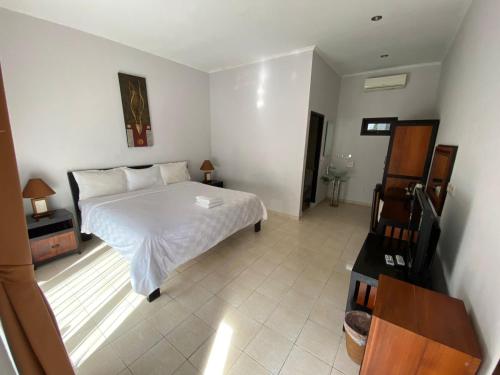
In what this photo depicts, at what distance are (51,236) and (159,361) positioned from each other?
6.19 feet

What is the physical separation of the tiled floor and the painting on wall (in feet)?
5.43

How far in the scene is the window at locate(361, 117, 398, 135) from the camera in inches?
154

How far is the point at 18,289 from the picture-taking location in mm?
661

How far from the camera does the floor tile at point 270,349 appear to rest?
1.36 m

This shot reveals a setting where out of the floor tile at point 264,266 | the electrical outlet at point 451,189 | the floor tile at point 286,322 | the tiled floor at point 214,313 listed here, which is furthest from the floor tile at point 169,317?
the electrical outlet at point 451,189

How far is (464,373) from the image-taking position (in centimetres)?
78

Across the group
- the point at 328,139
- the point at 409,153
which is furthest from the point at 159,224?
the point at 328,139

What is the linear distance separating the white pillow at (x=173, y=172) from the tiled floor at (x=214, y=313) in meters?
1.33

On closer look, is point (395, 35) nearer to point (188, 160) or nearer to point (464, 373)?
point (464, 373)

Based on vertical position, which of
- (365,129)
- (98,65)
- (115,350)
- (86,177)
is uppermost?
(98,65)

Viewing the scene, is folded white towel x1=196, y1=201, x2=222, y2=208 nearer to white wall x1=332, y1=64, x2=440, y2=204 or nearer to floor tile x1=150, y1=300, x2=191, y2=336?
floor tile x1=150, y1=300, x2=191, y2=336

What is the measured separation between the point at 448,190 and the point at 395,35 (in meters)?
2.05

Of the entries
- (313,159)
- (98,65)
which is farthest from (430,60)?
(98,65)

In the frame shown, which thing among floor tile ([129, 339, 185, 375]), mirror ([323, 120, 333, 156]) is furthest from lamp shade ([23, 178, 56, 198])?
mirror ([323, 120, 333, 156])
